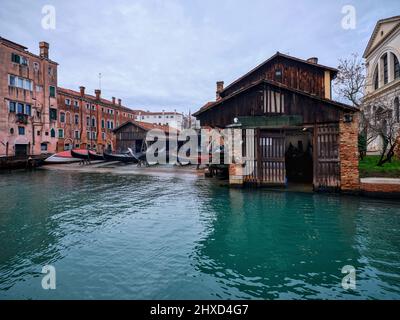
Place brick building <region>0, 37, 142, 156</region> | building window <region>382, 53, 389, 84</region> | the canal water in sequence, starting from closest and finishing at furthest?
the canal water → building window <region>382, 53, 389, 84</region> → brick building <region>0, 37, 142, 156</region>

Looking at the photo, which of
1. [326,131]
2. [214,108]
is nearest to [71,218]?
[214,108]

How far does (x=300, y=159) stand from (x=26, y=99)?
32422 millimetres

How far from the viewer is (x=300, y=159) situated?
15.9m

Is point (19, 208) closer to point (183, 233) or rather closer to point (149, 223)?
point (149, 223)

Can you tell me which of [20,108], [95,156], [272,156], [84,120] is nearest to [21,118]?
[20,108]

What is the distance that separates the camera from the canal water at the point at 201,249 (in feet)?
12.1

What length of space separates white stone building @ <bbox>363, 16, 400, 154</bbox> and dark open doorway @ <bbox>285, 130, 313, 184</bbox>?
278 inches

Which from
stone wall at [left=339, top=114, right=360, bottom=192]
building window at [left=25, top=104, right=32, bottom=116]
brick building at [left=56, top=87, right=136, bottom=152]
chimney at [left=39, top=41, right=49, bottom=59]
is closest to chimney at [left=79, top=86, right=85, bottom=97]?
brick building at [left=56, top=87, right=136, bottom=152]

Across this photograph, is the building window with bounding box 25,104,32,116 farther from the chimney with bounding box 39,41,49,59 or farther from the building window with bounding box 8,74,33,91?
the chimney with bounding box 39,41,49,59

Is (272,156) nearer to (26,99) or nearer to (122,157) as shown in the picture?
(122,157)

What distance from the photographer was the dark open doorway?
15453 millimetres

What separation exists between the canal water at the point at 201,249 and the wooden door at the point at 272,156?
2951mm
